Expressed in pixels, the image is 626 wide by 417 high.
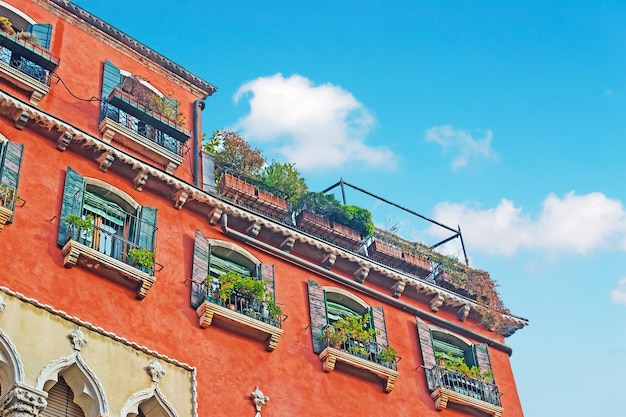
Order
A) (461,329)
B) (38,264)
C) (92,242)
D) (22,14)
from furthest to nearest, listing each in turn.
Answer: (461,329), (22,14), (92,242), (38,264)

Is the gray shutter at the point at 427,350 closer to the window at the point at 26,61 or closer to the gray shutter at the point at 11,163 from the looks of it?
the gray shutter at the point at 11,163

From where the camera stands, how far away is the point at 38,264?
17.7m

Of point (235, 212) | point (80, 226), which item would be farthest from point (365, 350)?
point (80, 226)

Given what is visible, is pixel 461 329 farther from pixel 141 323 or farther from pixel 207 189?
pixel 141 323

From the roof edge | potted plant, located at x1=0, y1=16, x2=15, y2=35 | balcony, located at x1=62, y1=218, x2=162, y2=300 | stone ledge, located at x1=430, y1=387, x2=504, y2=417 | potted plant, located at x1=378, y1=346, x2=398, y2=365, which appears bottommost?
stone ledge, located at x1=430, y1=387, x2=504, y2=417

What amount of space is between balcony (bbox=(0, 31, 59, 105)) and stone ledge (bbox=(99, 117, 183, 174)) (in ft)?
5.35

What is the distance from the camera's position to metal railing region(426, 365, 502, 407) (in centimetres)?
2317

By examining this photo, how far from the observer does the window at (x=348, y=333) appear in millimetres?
21438

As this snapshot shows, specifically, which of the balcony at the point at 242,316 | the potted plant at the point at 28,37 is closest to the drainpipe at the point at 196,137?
the balcony at the point at 242,316

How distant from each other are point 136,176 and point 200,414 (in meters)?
5.87

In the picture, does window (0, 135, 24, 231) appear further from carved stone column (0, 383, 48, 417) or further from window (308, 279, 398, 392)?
window (308, 279, 398, 392)

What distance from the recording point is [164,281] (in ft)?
64.7

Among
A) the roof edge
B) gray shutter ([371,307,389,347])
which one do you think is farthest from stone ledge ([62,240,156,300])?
the roof edge

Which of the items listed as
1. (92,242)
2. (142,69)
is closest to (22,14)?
(142,69)
